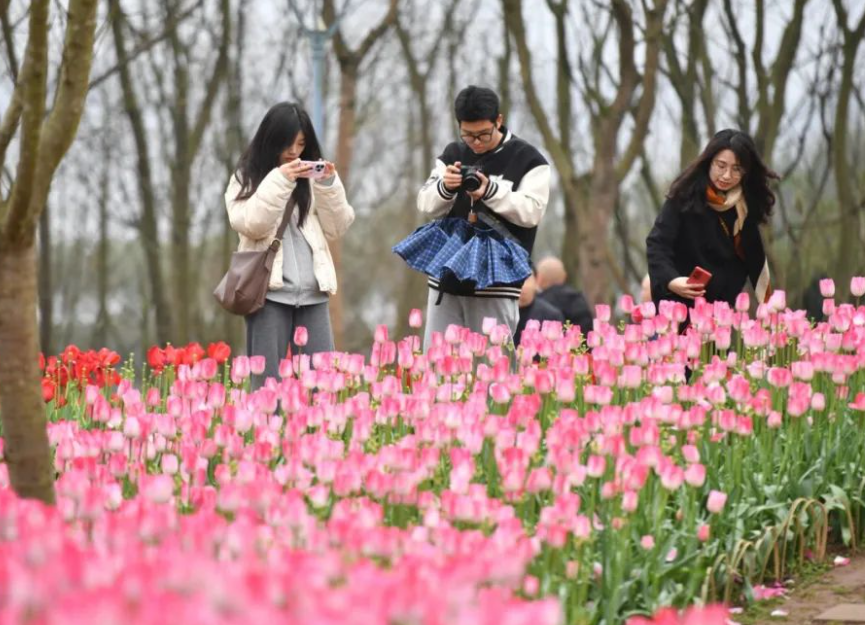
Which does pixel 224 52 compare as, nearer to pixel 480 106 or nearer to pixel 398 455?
pixel 480 106

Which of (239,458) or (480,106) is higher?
(480,106)

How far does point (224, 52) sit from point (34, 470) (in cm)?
1408

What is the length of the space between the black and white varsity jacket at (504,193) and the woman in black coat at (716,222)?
0.68 m

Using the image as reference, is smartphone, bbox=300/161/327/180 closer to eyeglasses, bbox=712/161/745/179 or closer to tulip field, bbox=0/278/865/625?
tulip field, bbox=0/278/865/625

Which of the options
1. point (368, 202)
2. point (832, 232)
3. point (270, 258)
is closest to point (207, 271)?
point (368, 202)

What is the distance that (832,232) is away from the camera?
19.4 meters

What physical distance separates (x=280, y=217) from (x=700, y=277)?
1.95 m

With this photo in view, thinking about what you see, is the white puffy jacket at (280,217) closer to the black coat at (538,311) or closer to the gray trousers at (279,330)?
the gray trousers at (279,330)

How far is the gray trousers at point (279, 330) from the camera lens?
674 centimetres

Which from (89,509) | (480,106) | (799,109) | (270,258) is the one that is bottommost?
(89,509)

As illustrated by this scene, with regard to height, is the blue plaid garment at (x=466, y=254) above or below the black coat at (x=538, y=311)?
above

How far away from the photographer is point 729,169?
7.04 metres

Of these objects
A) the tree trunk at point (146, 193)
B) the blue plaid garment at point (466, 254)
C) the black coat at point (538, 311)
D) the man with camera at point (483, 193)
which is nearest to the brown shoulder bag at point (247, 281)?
the blue plaid garment at point (466, 254)

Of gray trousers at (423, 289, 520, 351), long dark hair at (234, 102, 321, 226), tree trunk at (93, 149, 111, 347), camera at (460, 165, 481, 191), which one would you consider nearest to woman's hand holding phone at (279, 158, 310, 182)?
long dark hair at (234, 102, 321, 226)
